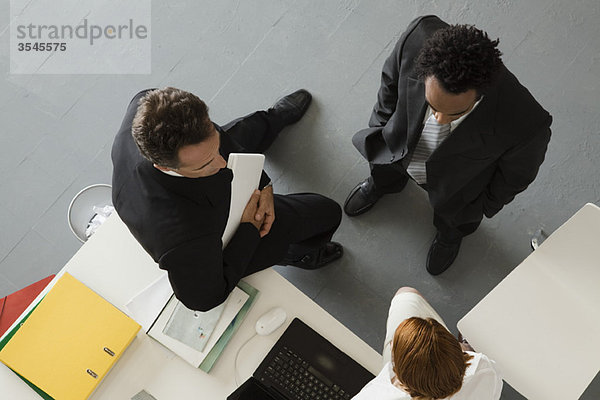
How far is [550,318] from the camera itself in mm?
1839

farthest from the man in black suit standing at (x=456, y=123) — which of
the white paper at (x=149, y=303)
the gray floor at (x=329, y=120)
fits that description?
the white paper at (x=149, y=303)

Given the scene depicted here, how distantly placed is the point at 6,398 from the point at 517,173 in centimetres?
182

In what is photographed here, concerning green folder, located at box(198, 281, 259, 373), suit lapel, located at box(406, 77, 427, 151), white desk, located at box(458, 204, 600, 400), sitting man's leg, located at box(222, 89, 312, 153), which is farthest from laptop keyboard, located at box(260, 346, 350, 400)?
sitting man's leg, located at box(222, 89, 312, 153)

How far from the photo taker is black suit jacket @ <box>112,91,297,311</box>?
4.94ft

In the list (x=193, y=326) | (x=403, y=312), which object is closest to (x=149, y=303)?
(x=193, y=326)

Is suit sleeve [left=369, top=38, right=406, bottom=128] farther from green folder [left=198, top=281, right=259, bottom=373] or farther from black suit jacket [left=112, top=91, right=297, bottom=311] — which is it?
green folder [left=198, top=281, right=259, bottom=373]

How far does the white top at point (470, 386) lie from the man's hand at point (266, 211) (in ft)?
2.17

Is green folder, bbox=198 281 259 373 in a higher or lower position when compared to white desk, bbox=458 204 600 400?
lower

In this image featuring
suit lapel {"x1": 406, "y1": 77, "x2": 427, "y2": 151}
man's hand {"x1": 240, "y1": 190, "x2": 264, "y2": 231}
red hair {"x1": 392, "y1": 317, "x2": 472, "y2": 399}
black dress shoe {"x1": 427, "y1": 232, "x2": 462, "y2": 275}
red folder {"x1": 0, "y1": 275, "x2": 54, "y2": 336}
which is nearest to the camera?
red hair {"x1": 392, "y1": 317, "x2": 472, "y2": 399}

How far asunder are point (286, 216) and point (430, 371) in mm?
899

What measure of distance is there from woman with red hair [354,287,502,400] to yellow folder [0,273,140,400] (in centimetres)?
82

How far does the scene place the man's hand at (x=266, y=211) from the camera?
6.18 feet

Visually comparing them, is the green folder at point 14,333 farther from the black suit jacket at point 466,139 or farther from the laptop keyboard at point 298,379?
the black suit jacket at point 466,139

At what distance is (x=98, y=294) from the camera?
1.82m
